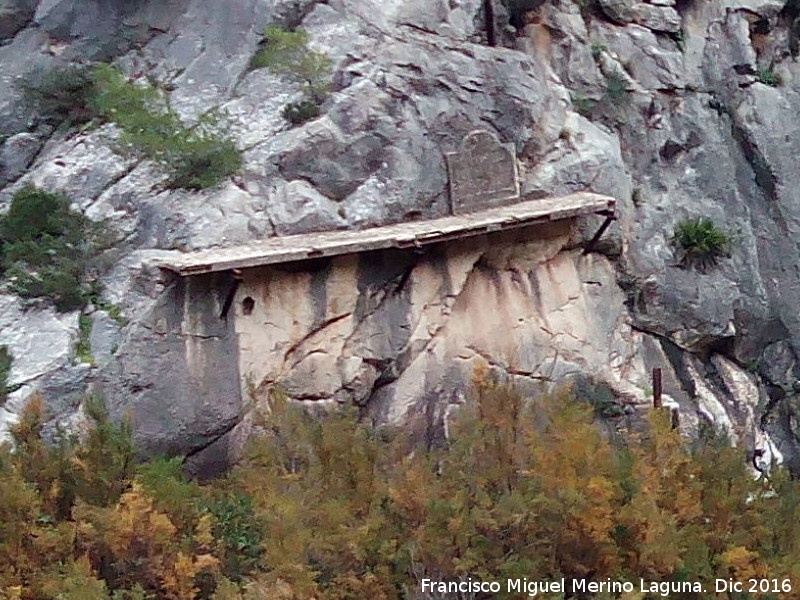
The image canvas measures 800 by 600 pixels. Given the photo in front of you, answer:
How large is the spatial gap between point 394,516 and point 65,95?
8.36 metres

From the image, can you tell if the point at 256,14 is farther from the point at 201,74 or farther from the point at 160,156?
the point at 160,156

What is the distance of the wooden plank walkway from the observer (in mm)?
9586

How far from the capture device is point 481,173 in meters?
11.7

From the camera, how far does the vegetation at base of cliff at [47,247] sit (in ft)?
33.2

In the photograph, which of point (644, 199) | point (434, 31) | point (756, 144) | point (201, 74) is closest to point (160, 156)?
point (201, 74)

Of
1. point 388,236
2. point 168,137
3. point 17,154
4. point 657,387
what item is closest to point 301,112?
point 168,137

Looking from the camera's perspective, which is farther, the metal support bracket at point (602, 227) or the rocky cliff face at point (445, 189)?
the metal support bracket at point (602, 227)

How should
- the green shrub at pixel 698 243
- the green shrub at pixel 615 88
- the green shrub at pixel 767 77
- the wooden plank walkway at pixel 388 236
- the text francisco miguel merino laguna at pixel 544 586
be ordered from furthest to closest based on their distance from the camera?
the green shrub at pixel 767 77 < the green shrub at pixel 615 88 < the green shrub at pixel 698 243 < the wooden plank walkway at pixel 388 236 < the text francisco miguel merino laguna at pixel 544 586

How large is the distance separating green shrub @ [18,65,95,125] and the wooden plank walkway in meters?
3.87

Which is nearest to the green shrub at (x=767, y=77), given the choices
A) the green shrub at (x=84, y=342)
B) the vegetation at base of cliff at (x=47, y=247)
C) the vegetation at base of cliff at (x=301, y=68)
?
the vegetation at base of cliff at (x=301, y=68)

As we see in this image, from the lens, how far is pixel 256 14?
12.7 metres

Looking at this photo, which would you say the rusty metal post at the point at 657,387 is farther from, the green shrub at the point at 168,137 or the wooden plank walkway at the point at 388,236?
the green shrub at the point at 168,137

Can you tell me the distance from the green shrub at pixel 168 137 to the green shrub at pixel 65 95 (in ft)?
2.85

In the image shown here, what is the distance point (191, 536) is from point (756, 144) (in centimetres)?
1187
